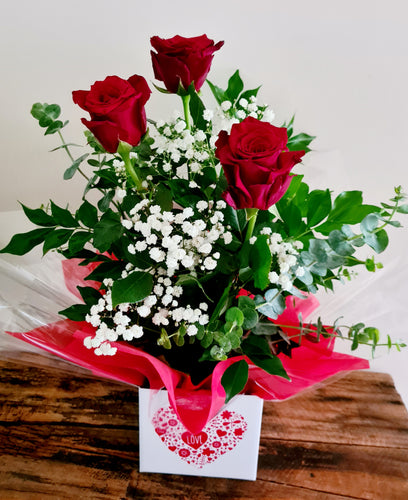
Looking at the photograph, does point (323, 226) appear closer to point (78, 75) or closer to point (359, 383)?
point (359, 383)

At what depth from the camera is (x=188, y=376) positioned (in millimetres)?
707

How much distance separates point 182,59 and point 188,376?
1.41 ft

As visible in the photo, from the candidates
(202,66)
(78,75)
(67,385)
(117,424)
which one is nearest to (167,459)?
(117,424)

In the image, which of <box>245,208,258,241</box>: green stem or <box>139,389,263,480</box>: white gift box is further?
<box>139,389,263,480</box>: white gift box

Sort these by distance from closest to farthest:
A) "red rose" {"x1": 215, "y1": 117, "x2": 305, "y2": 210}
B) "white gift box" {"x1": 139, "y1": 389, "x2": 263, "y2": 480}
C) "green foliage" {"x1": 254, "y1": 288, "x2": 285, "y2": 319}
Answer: "red rose" {"x1": 215, "y1": 117, "x2": 305, "y2": 210}
"green foliage" {"x1": 254, "y1": 288, "x2": 285, "y2": 319}
"white gift box" {"x1": 139, "y1": 389, "x2": 263, "y2": 480}

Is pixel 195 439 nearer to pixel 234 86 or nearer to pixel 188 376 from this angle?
pixel 188 376

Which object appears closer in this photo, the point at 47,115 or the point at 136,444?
the point at 47,115

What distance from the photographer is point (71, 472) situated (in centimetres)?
81

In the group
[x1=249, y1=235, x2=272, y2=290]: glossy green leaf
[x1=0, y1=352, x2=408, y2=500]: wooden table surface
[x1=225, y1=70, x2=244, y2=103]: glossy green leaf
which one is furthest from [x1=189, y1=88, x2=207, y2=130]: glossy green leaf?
[x1=0, y1=352, x2=408, y2=500]: wooden table surface

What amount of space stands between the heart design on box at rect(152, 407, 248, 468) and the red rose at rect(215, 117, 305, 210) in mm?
365

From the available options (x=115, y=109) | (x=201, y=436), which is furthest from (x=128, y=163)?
(x=201, y=436)

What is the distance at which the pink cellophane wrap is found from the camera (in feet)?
2.28

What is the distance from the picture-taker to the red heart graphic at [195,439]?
770 millimetres

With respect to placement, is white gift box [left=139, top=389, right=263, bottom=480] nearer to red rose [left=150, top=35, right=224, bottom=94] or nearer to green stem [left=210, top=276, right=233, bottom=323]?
green stem [left=210, top=276, right=233, bottom=323]
